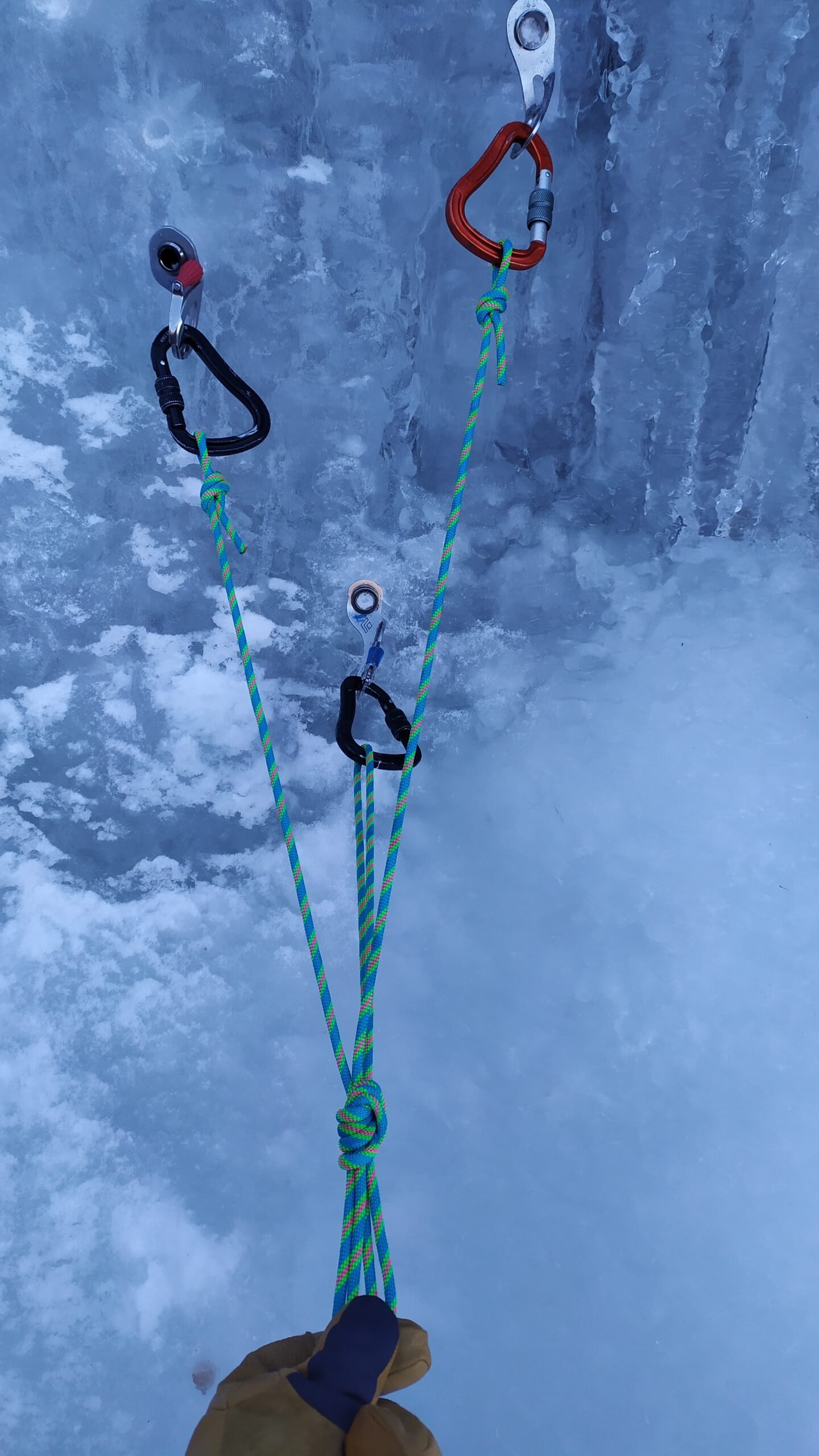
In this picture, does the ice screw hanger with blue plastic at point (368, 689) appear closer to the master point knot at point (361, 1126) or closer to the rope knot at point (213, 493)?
the rope knot at point (213, 493)

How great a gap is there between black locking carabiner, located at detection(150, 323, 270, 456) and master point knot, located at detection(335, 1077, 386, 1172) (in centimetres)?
64

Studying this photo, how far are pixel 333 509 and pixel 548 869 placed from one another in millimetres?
669

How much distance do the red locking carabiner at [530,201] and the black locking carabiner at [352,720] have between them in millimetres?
492

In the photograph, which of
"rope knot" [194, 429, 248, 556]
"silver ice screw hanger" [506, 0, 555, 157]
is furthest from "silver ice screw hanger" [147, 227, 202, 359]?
"silver ice screw hanger" [506, 0, 555, 157]

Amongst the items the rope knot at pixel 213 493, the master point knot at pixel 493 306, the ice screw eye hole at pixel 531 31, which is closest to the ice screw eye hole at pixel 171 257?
the rope knot at pixel 213 493

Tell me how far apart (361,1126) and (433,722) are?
0.81 meters

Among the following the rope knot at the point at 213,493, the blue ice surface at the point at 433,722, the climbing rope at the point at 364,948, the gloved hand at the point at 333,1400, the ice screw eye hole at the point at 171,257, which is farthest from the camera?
the blue ice surface at the point at 433,722

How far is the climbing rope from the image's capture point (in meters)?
0.79

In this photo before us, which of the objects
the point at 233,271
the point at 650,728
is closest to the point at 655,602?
the point at 650,728

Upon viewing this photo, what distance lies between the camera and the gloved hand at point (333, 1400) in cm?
57

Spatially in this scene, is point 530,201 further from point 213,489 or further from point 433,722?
point 433,722

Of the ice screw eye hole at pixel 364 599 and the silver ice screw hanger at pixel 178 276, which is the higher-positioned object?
the silver ice screw hanger at pixel 178 276

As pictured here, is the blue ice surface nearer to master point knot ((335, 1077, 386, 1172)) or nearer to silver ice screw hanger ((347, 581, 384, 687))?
silver ice screw hanger ((347, 581, 384, 687))

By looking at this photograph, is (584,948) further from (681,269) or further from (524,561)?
(681,269)
